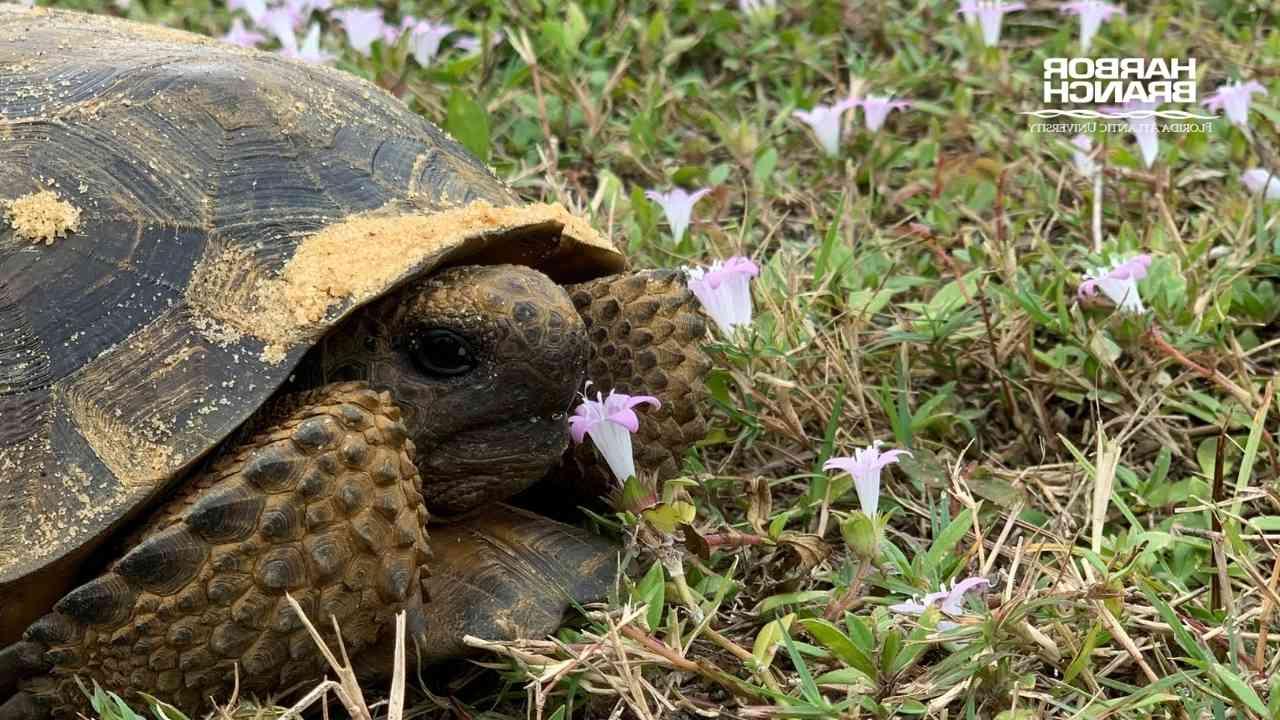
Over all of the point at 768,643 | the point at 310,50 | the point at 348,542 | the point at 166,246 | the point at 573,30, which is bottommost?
the point at 768,643

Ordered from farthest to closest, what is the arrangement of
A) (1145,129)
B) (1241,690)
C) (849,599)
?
(1145,129), (849,599), (1241,690)

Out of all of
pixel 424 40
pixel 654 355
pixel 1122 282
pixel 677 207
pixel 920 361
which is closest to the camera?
pixel 654 355

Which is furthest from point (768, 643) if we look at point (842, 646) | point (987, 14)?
point (987, 14)

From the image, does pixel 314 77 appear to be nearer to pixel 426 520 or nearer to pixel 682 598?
pixel 426 520

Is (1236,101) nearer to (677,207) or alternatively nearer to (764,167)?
(764,167)

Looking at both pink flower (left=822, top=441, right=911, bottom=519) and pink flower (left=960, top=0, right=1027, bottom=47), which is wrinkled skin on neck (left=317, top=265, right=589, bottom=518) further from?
pink flower (left=960, top=0, right=1027, bottom=47)

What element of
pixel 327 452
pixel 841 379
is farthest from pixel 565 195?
pixel 327 452
